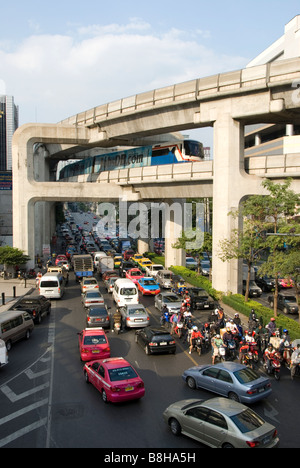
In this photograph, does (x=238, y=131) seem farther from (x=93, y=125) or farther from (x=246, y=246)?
(x=93, y=125)

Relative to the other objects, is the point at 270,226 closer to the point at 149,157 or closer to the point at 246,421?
the point at 149,157

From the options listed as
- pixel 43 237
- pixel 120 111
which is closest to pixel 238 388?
pixel 120 111

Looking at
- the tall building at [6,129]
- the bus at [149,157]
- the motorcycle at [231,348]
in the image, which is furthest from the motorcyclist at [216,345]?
the tall building at [6,129]

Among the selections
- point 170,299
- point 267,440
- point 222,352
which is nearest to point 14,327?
point 222,352

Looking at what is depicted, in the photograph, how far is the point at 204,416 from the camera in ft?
33.9

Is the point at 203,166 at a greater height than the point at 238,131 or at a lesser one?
lesser

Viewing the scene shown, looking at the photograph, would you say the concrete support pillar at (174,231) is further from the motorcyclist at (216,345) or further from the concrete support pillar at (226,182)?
the motorcyclist at (216,345)

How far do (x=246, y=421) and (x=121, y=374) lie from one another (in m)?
4.79

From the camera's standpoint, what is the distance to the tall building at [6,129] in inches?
4879

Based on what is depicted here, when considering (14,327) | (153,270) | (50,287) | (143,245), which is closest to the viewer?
(14,327)

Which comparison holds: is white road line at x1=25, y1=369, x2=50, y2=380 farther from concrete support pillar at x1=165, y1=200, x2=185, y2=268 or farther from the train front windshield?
concrete support pillar at x1=165, y1=200, x2=185, y2=268

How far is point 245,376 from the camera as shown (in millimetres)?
13305

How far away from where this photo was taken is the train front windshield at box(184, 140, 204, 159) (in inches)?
1396

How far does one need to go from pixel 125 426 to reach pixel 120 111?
102ft
